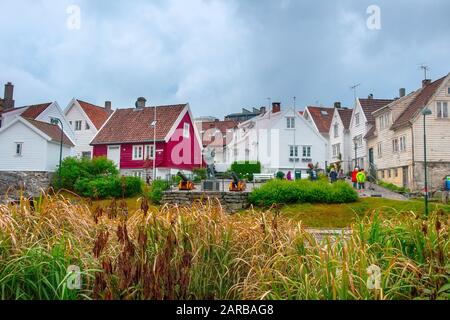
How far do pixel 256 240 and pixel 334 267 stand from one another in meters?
1.28

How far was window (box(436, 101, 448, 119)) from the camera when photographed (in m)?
20.9

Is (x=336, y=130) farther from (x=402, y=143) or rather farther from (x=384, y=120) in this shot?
(x=402, y=143)

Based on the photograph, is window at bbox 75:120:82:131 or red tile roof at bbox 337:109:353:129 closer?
window at bbox 75:120:82:131

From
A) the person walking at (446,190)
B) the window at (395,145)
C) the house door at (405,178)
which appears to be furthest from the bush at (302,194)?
the window at (395,145)

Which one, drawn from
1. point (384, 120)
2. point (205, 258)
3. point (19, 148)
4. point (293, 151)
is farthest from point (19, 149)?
point (293, 151)

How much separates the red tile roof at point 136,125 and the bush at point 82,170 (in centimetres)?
472

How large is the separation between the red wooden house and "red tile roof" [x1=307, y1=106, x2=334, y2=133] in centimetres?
2028

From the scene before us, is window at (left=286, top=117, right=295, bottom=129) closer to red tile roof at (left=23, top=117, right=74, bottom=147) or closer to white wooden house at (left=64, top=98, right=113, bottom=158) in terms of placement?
white wooden house at (left=64, top=98, right=113, bottom=158)

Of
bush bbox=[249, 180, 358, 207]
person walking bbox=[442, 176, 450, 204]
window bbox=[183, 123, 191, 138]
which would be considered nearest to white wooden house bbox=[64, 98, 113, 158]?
window bbox=[183, 123, 191, 138]

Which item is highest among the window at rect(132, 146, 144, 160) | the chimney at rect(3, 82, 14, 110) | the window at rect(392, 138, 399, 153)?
the chimney at rect(3, 82, 14, 110)

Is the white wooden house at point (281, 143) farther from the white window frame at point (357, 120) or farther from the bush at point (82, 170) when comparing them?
the bush at point (82, 170)

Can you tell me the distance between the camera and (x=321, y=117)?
148 ft

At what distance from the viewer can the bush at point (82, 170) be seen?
65.8ft
